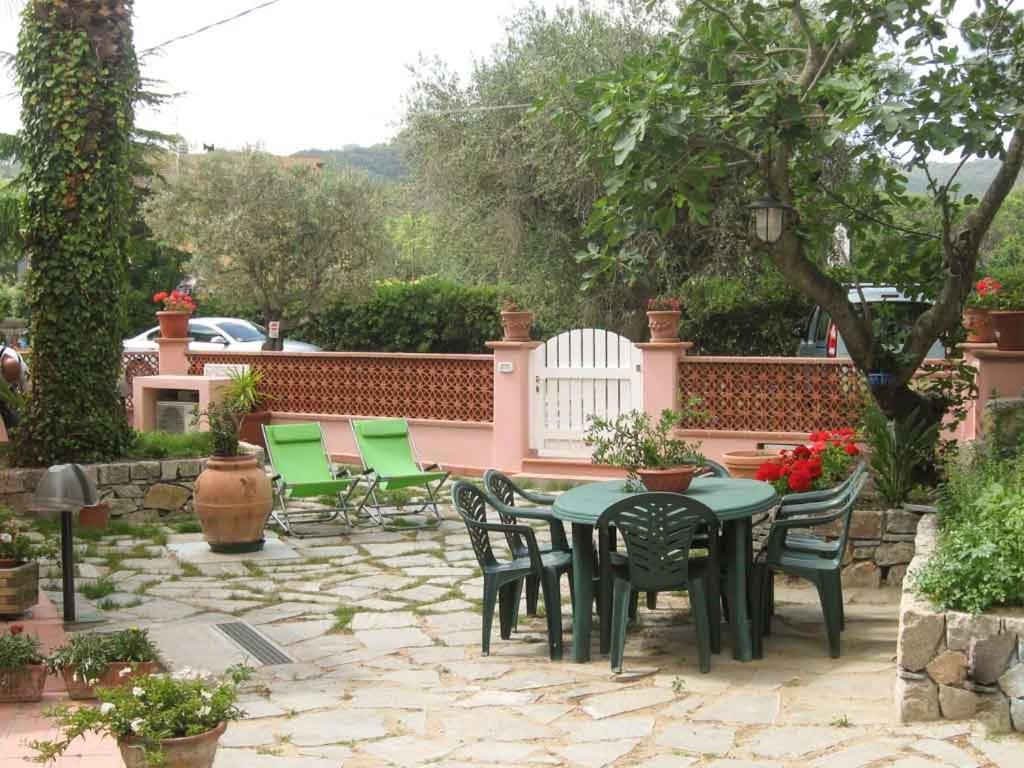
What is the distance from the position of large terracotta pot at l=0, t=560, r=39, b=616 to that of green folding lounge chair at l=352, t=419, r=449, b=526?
3705 millimetres

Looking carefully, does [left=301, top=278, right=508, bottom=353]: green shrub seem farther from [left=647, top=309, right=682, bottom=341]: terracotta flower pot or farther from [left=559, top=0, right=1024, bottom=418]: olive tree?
[left=559, top=0, right=1024, bottom=418]: olive tree

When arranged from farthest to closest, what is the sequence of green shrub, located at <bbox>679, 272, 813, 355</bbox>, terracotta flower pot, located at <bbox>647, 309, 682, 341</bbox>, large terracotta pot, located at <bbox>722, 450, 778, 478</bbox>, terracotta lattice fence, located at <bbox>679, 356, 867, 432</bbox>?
green shrub, located at <bbox>679, 272, 813, 355</bbox> → terracotta flower pot, located at <bbox>647, 309, 682, 341</bbox> → terracotta lattice fence, located at <bbox>679, 356, 867, 432</bbox> → large terracotta pot, located at <bbox>722, 450, 778, 478</bbox>

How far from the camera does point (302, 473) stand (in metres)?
9.83

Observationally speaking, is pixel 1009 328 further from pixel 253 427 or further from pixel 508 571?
pixel 253 427

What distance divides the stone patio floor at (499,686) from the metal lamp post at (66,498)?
0.34 metres

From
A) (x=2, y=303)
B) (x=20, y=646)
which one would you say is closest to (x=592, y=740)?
(x=20, y=646)

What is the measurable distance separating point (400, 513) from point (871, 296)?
5.92m

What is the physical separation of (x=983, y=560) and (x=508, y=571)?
2.31m

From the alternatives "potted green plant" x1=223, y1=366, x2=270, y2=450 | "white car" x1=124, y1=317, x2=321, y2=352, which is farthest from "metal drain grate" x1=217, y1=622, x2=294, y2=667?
"white car" x1=124, y1=317, x2=321, y2=352

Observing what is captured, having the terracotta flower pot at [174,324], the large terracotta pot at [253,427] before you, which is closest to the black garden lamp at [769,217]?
the large terracotta pot at [253,427]

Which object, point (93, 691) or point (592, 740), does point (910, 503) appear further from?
point (93, 691)

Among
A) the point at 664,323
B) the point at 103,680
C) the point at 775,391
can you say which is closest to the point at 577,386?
the point at 664,323

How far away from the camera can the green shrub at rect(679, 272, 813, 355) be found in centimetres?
1584

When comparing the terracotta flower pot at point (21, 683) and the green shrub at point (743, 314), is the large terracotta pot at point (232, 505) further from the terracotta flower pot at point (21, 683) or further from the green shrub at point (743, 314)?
the green shrub at point (743, 314)
